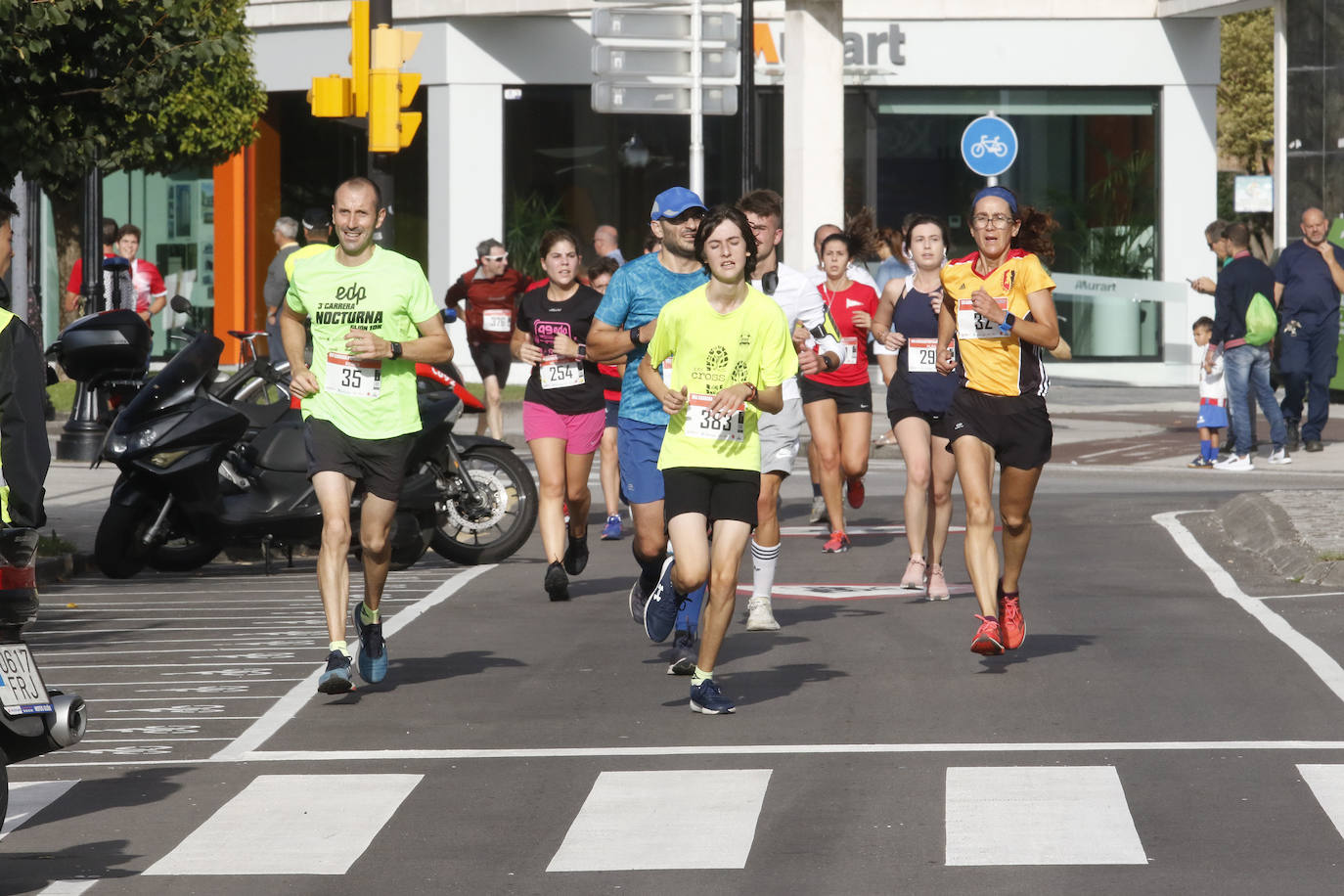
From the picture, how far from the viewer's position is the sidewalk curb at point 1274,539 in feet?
40.5

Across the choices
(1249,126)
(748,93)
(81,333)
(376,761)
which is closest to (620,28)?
(748,93)

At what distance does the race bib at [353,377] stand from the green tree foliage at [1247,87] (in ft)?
155

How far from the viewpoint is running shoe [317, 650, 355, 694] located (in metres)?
8.77

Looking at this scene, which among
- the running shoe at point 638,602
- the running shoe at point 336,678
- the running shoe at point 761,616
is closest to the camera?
the running shoe at point 336,678

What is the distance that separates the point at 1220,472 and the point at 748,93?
17.5 ft

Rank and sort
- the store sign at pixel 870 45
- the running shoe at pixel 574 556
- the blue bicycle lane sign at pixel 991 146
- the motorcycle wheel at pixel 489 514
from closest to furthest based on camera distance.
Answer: the running shoe at pixel 574 556 < the motorcycle wheel at pixel 489 514 < the blue bicycle lane sign at pixel 991 146 < the store sign at pixel 870 45

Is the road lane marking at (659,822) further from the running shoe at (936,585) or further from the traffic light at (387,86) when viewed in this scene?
the traffic light at (387,86)

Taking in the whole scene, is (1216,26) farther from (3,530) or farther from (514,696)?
(3,530)

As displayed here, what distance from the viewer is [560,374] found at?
12.2 m

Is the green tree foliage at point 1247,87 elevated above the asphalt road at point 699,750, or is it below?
above

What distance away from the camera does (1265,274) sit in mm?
19141

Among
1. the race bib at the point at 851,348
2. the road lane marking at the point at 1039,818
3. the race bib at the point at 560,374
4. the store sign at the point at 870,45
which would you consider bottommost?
the road lane marking at the point at 1039,818

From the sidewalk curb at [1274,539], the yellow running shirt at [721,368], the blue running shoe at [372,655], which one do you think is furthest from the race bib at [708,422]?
the sidewalk curb at [1274,539]

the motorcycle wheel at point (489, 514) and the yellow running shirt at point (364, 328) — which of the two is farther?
the motorcycle wheel at point (489, 514)
